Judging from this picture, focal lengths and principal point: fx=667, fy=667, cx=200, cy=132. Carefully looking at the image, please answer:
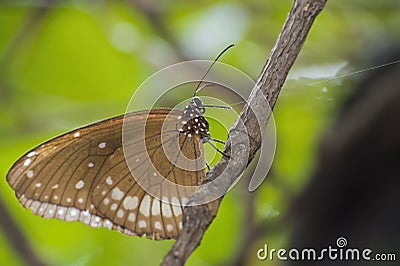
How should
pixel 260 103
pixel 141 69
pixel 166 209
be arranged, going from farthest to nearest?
pixel 141 69 < pixel 166 209 < pixel 260 103

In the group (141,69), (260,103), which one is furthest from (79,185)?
(141,69)

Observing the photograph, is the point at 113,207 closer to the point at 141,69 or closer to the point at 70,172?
the point at 70,172

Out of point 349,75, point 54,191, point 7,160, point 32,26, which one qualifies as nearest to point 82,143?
point 54,191

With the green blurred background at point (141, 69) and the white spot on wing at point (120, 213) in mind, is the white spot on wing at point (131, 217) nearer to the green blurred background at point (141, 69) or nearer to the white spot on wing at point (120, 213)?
the white spot on wing at point (120, 213)

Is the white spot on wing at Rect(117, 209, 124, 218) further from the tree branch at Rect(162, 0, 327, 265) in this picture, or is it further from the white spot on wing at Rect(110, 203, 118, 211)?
the tree branch at Rect(162, 0, 327, 265)

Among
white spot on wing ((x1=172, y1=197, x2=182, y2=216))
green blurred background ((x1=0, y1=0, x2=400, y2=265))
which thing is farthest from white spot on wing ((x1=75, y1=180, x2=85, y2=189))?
green blurred background ((x1=0, y1=0, x2=400, y2=265))

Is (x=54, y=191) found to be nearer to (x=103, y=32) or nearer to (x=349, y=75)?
(x=349, y=75)
